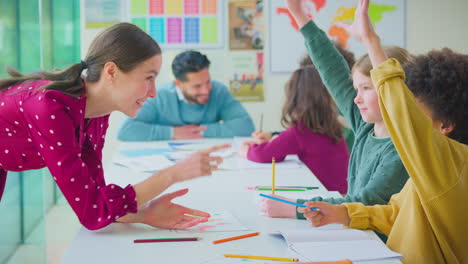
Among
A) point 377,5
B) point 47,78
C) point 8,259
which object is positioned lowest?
point 8,259

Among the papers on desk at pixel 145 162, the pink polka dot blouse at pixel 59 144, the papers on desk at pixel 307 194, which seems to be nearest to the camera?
the pink polka dot blouse at pixel 59 144

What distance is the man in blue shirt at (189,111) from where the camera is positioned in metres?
3.44

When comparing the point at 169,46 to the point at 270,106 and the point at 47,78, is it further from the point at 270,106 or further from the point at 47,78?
the point at 47,78

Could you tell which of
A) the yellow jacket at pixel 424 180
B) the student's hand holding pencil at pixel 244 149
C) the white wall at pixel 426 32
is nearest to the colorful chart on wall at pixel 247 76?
the white wall at pixel 426 32

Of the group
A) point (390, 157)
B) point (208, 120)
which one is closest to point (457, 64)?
point (390, 157)

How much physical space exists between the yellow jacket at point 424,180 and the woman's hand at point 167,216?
54 cm

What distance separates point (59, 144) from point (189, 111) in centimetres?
229

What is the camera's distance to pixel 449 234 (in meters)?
1.31

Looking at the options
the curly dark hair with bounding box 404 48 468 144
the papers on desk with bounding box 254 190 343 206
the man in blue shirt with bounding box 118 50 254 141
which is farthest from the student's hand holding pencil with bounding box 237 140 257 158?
the curly dark hair with bounding box 404 48 468 144

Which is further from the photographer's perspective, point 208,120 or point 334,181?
point 208,120

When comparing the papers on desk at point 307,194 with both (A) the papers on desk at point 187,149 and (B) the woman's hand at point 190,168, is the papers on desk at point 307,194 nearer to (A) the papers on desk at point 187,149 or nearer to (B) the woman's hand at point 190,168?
(B) the woman's hand at point 190,168

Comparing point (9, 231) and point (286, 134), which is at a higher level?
point (286, 134)

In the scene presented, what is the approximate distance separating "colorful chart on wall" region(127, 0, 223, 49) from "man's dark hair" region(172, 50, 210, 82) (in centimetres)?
114

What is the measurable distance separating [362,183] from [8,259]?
2143 mm
